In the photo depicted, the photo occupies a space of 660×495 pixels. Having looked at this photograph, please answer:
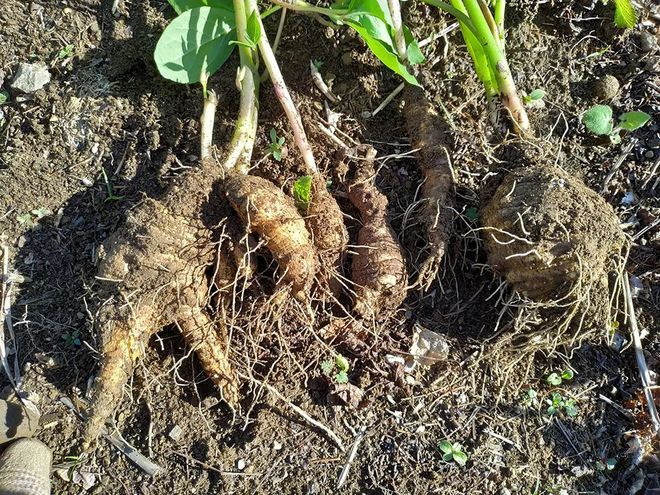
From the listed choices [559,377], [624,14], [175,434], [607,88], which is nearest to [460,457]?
[559,377]

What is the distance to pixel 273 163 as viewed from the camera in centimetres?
168

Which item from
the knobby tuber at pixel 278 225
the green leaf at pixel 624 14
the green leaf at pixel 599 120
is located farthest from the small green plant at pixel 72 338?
the green leaf at pixel 624 14

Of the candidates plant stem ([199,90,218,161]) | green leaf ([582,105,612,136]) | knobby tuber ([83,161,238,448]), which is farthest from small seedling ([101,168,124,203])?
green leaf ([582,105,612,136])

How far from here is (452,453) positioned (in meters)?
1.47

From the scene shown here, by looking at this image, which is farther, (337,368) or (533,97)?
(533,97)

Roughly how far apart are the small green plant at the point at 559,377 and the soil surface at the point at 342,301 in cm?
1

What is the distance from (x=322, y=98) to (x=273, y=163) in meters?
0.24

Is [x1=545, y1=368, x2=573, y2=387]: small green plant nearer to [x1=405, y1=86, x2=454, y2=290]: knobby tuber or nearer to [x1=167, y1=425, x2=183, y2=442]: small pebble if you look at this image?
[x1=405, y1=86, x2=454, y2=290]: knobby tuber

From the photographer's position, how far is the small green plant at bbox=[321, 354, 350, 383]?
1.51m

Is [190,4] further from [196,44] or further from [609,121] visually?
[609,121]

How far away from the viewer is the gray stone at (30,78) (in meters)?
1.66

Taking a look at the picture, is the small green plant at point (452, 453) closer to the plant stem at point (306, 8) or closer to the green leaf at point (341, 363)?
the green leaf at point (341, 363)

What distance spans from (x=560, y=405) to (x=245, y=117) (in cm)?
112

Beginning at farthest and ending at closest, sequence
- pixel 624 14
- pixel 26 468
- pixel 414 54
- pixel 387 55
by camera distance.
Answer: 1. pixel 624 14
2. pixel 414 54
3. pixel 387 55
4. pixel 26 468
